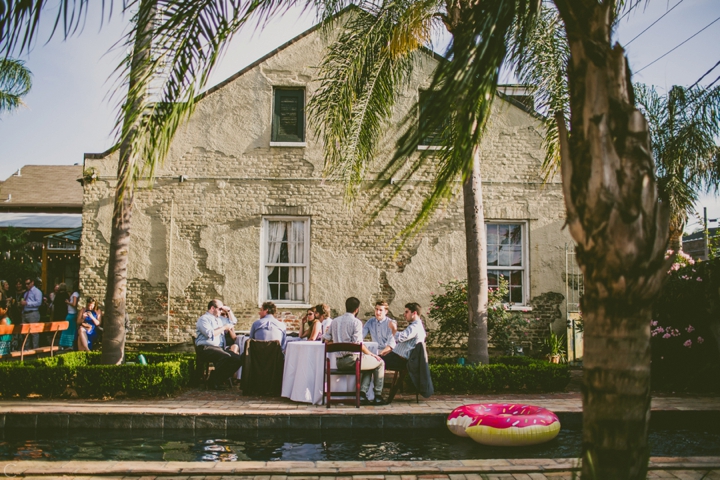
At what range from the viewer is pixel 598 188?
2408 millimetres

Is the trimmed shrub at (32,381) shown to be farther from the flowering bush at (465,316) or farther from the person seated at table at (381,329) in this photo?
the flowering bush at (465,316)

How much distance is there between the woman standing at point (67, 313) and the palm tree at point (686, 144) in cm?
1243

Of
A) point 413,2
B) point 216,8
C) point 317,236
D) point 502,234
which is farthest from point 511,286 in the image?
point 216,8

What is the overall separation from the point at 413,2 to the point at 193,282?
799 cm

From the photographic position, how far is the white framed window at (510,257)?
558 inches

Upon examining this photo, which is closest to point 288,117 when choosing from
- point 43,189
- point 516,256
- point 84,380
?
point 516,256

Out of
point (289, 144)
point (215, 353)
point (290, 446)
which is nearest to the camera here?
point (290, 446)

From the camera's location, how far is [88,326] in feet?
40.2

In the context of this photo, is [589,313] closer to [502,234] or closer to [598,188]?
[598,188]

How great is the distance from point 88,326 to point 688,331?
10932mm

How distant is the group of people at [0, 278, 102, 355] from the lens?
1259 centimetres

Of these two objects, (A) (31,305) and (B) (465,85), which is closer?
(B) (465,85)

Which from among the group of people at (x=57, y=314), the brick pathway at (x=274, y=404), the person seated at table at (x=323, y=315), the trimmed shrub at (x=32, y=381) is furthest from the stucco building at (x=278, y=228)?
the trimmed shrub at (x=32, y=381)

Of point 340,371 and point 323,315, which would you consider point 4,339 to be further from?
point 340,371
